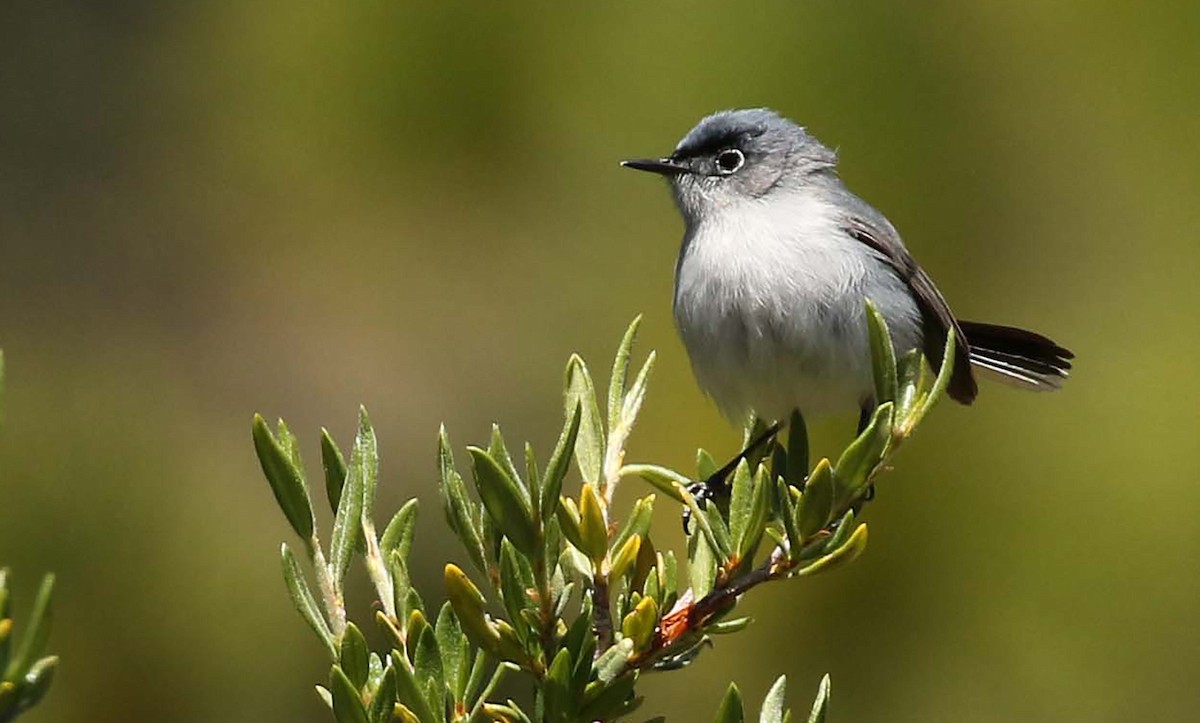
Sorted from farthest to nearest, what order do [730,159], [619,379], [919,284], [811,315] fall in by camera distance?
1. [730,159]
2. [919,284]
3. [811,315]
4. [619,379]

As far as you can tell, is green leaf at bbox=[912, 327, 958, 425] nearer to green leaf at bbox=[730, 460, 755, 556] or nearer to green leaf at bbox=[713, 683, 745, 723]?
green leaf at bbox=[730, 460, 755, 556]

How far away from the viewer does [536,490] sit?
0.77 m

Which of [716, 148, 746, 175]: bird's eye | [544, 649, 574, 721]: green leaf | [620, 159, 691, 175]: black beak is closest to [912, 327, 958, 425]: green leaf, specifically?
[544, 649, 574, 721]: green leaf

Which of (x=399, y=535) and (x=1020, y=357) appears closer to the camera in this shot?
(x=399, y=535)

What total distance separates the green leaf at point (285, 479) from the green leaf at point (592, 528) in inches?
6.5

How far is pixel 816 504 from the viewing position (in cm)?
85

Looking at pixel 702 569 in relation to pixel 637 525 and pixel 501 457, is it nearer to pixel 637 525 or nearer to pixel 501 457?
pixel 637 525

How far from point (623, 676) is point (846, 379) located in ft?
4.18

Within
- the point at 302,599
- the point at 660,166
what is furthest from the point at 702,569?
the point at 660,166

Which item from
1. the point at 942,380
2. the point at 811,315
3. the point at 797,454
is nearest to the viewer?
the point at 942,380

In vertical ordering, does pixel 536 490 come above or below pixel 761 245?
above

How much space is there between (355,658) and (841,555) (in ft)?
1.01

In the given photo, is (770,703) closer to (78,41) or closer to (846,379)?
(846,379)

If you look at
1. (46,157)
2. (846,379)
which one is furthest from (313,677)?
(46,157)
